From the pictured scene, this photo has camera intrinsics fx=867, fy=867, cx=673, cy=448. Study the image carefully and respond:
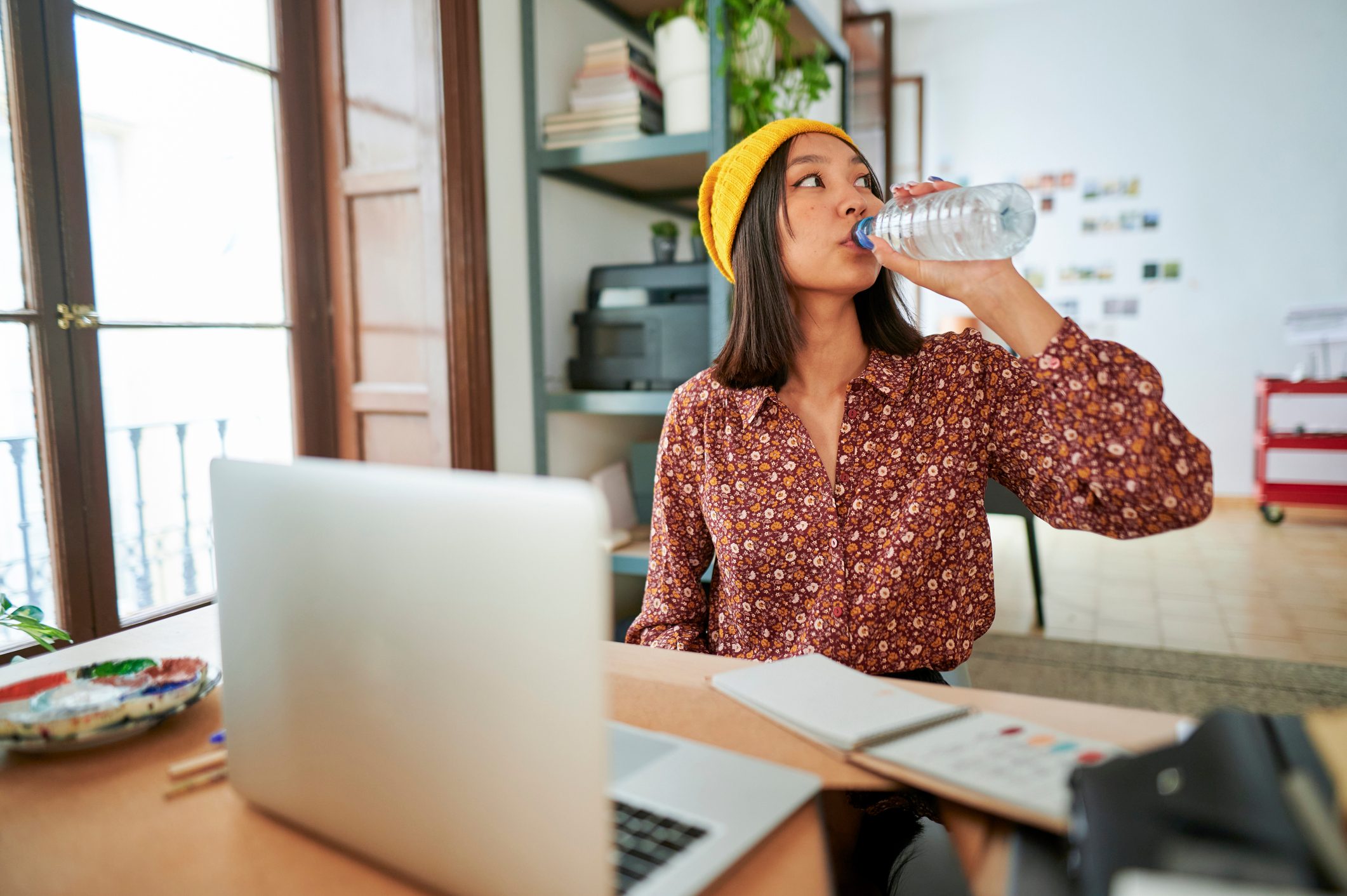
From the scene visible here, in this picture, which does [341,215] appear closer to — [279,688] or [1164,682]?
[279,688]

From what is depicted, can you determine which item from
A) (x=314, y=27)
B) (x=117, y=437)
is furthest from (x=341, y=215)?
(x=117, y=437)

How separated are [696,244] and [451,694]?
90.0 inches

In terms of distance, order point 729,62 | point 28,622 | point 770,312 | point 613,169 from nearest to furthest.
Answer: point 28,622 < point 770,312 < point 729,62 < point 613,169

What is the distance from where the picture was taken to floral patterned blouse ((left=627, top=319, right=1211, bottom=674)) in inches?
41.8

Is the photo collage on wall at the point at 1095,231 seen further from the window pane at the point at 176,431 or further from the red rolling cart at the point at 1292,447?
the window pane at the point at 176,431

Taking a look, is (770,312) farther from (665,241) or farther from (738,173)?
(665,241)

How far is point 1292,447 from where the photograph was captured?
425 cm

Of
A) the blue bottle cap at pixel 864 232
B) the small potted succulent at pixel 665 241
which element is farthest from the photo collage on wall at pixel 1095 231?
the blue bottle cap at pixel 864 232

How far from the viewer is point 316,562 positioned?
510 mm

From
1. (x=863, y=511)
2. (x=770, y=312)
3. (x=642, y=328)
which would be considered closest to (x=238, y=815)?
(x=863, y=511)

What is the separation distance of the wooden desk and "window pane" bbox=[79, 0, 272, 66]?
130 cm

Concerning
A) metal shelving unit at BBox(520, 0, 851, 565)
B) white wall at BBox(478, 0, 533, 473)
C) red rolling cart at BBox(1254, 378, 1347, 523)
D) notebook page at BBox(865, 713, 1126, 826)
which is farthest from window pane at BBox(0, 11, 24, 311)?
red rolling cart at BBox(1254, 378, 1347, 523)

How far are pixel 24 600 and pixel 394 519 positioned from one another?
4.58 ft

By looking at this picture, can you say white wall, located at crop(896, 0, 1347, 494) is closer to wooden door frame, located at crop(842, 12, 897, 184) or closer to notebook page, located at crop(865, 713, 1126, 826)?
wooden door frame, located at crop(842, 12, 897, 184)
